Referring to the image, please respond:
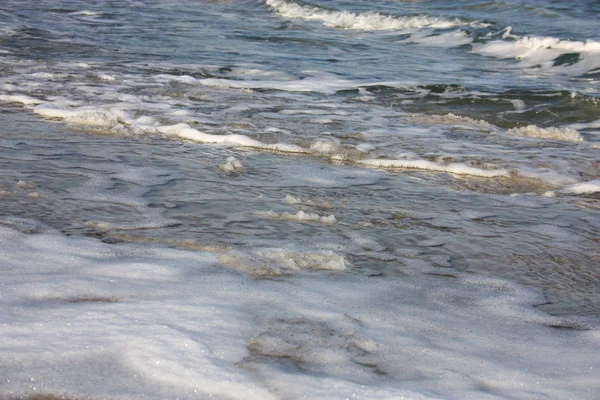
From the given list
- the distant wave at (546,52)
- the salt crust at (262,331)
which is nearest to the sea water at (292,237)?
the salt crust at (262,331)

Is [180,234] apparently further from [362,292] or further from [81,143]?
[81,143]

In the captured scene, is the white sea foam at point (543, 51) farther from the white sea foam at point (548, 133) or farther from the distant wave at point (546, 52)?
the white sea foam at point (548, 133)

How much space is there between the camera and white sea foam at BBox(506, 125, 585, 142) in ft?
17.2

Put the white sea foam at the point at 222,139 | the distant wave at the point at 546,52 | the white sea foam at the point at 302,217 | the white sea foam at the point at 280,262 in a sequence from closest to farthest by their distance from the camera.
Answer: the white sea foam at the point at 280,262 < the white sea foam at the point at 302,217 < the white sea foam at the point at 222,139 < the distant wave at the point at 546,52

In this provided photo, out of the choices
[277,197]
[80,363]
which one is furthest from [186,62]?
[80,363]

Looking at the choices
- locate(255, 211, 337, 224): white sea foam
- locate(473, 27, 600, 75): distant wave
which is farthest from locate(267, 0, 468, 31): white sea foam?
locate(255, 211, 337, 224): white sea foam

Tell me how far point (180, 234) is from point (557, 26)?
11744 mm

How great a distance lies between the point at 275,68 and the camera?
802 centimetres

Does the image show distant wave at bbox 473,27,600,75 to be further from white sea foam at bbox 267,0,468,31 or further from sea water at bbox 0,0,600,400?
sea water at bbox 0,0,600,400

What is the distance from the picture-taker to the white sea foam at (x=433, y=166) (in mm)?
4109

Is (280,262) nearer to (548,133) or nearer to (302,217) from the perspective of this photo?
(302,217)

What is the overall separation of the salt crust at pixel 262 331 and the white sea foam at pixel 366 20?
11413mm

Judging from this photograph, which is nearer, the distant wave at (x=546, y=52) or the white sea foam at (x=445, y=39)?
the distant wave at (x=546, y=52)

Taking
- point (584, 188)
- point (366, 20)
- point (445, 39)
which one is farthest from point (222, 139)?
point (366, 20)
